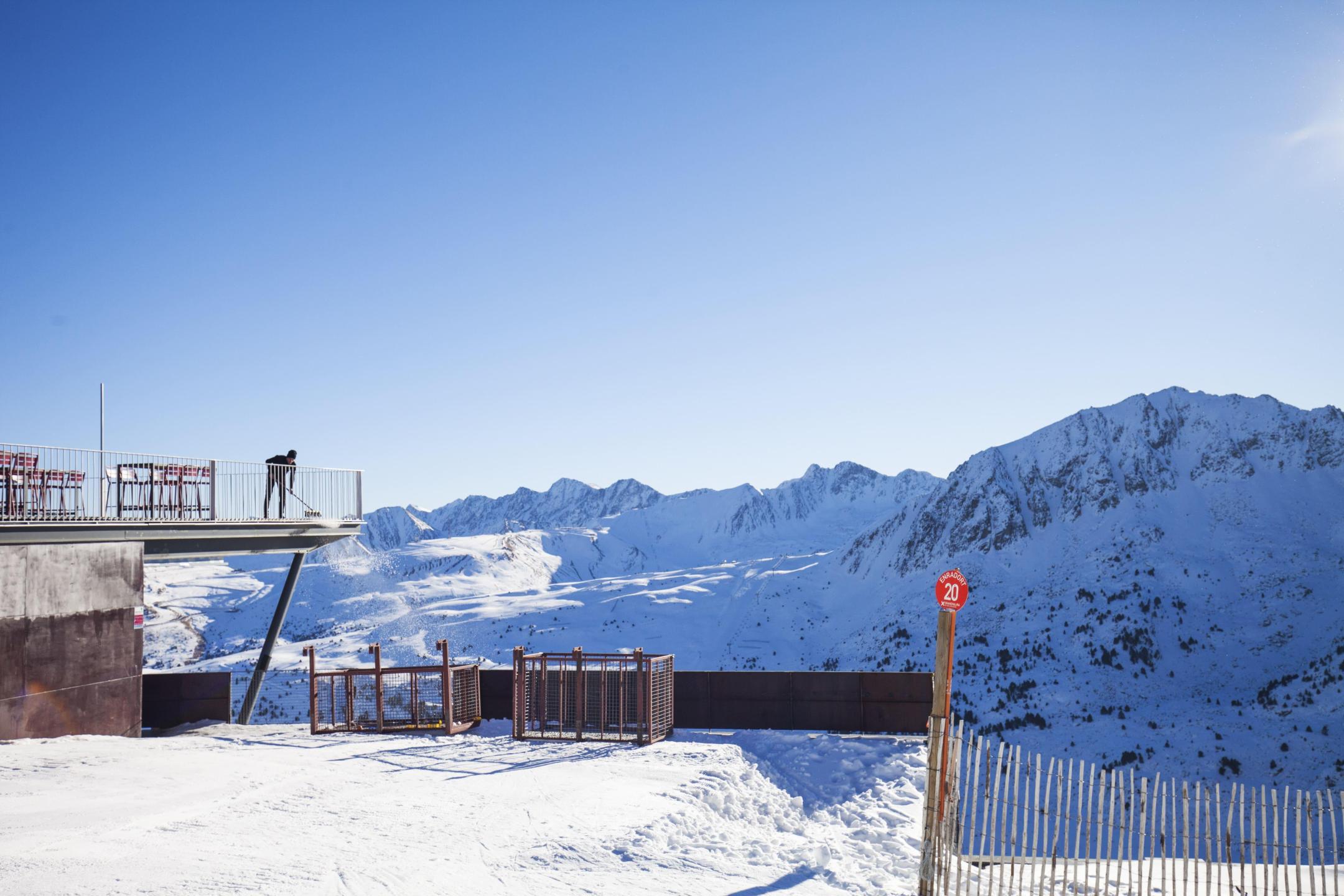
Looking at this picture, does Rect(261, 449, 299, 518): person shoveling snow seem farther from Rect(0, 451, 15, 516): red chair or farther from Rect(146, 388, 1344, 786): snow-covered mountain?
Rect(146, 388, 1344, 786): snow-covered mountain

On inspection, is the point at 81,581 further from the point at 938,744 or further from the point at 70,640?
the point at 938,744

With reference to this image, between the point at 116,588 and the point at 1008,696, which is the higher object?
the point at 116,588

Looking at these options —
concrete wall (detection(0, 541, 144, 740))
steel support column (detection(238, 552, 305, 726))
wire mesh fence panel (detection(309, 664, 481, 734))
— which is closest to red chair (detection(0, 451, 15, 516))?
concrete wall (detection(0, 541, 144, 740))

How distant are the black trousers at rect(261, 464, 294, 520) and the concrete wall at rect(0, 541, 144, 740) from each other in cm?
469

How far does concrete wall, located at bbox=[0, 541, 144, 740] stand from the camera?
713 inches

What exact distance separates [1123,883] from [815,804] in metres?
5.23

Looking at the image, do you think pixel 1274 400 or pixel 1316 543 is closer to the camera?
pixel 1316 543

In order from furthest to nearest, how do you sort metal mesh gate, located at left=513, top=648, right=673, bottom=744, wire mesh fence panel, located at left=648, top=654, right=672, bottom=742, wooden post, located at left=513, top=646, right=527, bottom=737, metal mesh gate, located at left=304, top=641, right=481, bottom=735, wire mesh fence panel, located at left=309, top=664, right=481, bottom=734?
wire mesh fence panel, located at left=309, top=664, right=481, bottom=734
metal mesh gate, located at left=304, top=641, right=481, bottom=735
wooden post, located at left=513, top=646, right=527, bottom=737
metal mesh gate, located at left=513, top=648, right=673, bottom=744
wire mesh fence panel, located at left=648, top=654, right=672, bottom=742

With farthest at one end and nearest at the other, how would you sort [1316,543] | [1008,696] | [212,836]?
[1316,543] < [1008,696] < [212,836]

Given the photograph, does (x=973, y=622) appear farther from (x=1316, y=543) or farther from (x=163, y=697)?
(x=163, y=697)

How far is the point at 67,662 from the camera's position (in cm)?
1922

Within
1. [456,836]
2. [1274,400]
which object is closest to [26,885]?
[456,836]

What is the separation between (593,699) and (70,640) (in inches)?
466

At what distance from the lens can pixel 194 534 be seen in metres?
23.0
